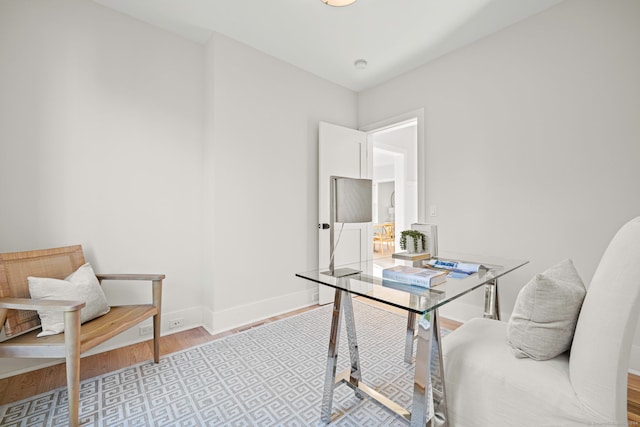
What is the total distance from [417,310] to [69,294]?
2.01 metres

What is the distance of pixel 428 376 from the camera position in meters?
1.11

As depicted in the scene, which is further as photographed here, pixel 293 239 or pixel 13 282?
pixel 293 239

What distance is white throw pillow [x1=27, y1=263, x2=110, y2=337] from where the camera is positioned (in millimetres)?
1603

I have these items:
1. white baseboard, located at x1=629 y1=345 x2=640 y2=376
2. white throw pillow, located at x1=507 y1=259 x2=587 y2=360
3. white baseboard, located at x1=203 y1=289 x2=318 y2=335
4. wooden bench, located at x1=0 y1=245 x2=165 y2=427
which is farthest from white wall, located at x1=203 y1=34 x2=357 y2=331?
white baseboard, located at x1=629 y1=345 x2=640 y2=376

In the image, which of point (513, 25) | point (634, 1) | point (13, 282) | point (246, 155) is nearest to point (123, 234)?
point (13, 282)

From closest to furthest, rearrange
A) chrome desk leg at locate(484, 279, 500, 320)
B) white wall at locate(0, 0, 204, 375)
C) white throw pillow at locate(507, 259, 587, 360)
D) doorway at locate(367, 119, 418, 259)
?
white throw pillow at locate(507, 259, 587, 360) < chrome desk leg at locate(484, 279, 500, 320) < white wall at locate(0, 0, 204, 375) < doorway at locate(367, 119, 418, 259)

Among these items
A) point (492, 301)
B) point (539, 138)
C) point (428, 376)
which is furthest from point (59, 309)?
point (539, 138)

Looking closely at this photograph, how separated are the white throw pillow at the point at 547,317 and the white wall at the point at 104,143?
2650 mm

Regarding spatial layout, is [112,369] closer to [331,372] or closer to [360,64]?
[331,372]

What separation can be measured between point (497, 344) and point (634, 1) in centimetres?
264

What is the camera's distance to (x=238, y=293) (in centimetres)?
278

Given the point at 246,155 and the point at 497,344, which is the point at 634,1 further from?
the point at 246,155

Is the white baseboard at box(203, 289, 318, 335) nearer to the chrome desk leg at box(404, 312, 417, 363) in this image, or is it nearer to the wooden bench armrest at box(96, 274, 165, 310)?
the wooden bench armrest at box(96, 274, 165, 310)

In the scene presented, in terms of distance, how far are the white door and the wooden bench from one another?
1858 millimetres
